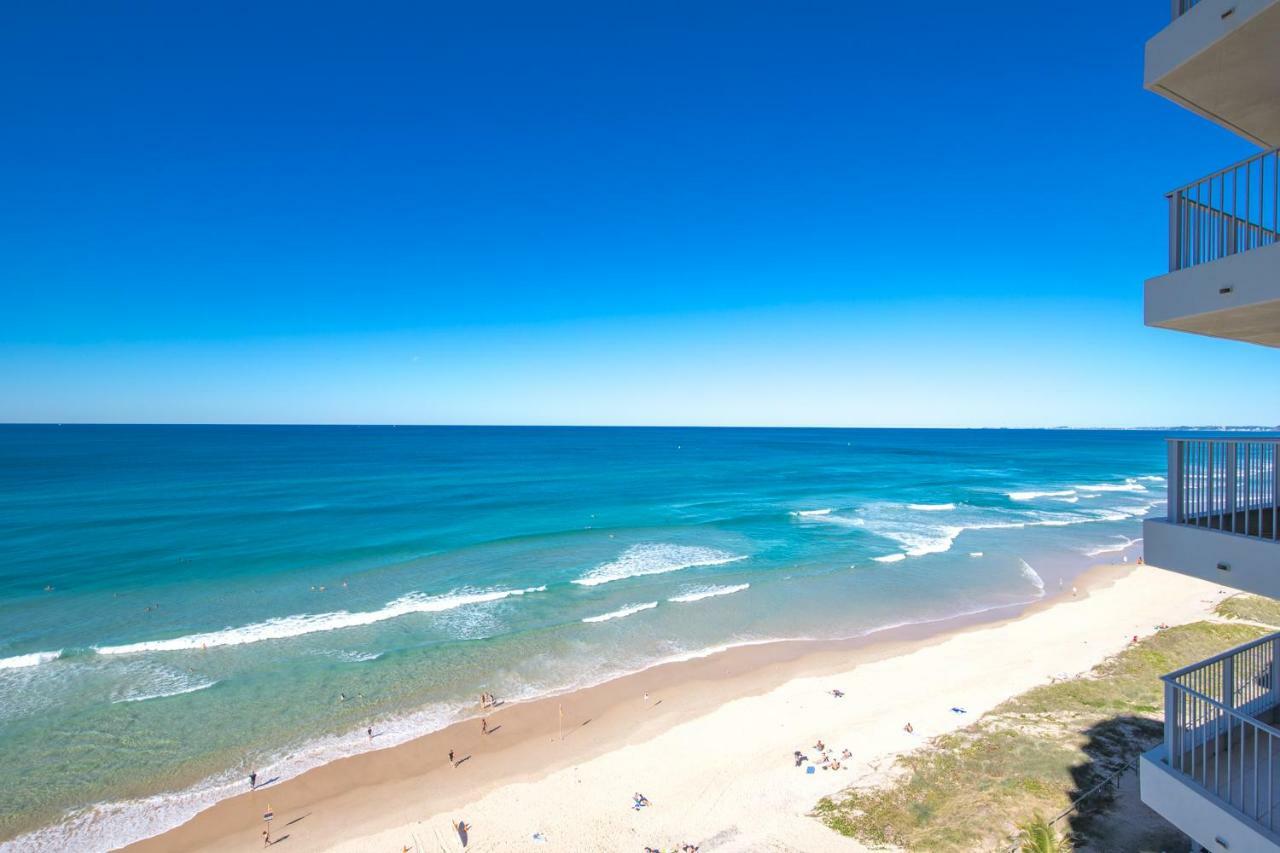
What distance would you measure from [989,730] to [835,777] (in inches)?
160

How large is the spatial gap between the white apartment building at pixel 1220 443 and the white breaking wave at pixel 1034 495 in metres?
54.6

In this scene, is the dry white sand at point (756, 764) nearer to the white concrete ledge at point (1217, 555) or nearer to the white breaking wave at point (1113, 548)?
the white concrete ledge at point (1217, 555)

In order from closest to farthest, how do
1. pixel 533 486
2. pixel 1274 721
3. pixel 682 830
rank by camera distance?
1. pixel 1274 721
2. pixel 682 830
3. pixel 533 486

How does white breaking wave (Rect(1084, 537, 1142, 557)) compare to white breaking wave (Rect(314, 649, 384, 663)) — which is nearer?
white breaking wave (Rect(314, 649, 384, 663))

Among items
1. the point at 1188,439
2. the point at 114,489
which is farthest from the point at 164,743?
the point at 114,489

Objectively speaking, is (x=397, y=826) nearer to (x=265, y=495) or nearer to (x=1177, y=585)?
(x=1177, y=585)

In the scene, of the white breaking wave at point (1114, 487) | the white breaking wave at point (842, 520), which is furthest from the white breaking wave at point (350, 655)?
the white breaking wave at point (1114, 487)

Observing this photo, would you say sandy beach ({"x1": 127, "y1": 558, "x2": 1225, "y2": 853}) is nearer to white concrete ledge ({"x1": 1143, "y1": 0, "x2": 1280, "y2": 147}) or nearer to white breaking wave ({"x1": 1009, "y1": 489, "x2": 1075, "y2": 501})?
white concrete ledge ({"x1": 1143, "y1": 0, "x2": 1280, "y2": 147})

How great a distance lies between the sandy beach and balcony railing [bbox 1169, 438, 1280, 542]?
27.2ft

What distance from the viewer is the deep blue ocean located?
14.9m

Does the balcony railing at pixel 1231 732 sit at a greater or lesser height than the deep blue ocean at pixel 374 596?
greater

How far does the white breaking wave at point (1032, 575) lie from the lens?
27.5 meters

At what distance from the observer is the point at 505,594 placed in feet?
84.0

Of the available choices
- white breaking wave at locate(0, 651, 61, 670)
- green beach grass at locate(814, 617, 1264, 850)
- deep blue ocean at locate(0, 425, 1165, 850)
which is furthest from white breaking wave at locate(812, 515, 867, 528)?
white breaking wave at locate(0, 651, 61, 670)
